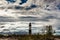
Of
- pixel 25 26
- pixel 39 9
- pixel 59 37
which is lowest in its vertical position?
pixel 59 37

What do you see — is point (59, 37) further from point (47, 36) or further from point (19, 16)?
point (19, 16)

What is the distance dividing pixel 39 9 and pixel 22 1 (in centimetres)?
81

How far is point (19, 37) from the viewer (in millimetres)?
7234

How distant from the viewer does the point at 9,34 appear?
764cm

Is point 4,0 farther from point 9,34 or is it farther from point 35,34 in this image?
point 35,34

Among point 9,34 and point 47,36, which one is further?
point 9,34

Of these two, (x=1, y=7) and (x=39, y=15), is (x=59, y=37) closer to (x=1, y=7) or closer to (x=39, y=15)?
(x=39, y=15)

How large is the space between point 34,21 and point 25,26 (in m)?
0.44

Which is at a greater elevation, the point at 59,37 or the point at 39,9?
the point at 39,9

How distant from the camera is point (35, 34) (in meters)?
7.48

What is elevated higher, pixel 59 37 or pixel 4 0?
pixel 4 0

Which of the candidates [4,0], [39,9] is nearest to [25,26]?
[39,9]

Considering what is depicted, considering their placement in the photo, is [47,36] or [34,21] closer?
[47,36]

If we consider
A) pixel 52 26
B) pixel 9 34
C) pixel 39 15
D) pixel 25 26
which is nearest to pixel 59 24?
pixel 52 26
